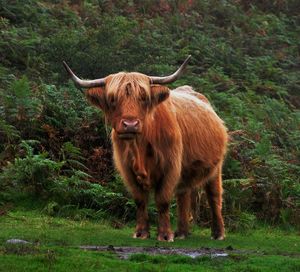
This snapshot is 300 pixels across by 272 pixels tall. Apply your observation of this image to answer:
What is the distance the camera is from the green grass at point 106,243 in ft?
25.6

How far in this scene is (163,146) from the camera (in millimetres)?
10266

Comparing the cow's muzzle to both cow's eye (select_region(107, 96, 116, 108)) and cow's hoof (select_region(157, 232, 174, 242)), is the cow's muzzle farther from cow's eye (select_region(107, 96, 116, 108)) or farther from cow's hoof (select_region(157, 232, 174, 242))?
cow's hoof (select_region(157, 232, 174, 242))

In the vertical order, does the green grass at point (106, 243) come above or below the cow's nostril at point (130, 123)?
below

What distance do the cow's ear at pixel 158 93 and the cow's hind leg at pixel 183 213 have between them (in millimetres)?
1804

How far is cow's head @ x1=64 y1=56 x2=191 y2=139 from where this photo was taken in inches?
373

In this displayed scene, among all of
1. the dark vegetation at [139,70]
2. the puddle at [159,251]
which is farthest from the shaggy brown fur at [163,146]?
the dark vegetation at [139,70]

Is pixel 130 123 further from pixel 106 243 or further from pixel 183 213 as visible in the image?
pixel 183 213

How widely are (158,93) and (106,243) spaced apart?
189 cm

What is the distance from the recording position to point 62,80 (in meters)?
16.9

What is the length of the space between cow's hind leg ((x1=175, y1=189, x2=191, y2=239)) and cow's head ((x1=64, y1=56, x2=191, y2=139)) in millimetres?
1900

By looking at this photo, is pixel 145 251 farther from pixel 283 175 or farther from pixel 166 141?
pixel 283 175

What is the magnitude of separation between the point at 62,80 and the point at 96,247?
26.9ft

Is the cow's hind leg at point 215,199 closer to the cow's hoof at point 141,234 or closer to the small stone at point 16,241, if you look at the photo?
the cow's hoof at point 141,234

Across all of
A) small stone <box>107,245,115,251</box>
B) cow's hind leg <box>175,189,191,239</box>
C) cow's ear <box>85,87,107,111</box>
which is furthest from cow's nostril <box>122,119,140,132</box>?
cow's hind leg <box>175,189,191,239</box>
